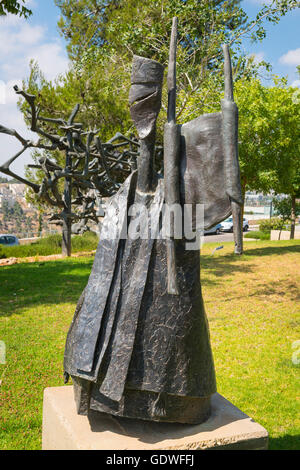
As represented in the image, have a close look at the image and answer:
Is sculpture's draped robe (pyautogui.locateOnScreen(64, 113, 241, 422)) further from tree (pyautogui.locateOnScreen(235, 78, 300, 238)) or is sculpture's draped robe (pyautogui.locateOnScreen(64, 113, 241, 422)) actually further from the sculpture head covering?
tree (pyautogui.locateOnScreen(235, 78, 300, 238))

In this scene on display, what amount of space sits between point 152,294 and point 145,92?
116 cm

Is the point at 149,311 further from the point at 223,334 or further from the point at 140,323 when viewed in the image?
the point at 223,334

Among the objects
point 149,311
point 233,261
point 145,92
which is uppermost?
point 145,92

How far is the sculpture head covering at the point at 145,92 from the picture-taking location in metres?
2.47

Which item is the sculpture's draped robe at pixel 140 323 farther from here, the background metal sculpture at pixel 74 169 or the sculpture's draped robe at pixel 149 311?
the background metal sculpture at pixel 74 169

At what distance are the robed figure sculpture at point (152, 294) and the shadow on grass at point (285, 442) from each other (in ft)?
4.32

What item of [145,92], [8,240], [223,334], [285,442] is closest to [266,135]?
[223,334]

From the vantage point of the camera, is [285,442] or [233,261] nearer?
[285,442]

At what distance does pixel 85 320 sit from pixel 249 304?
582 cm

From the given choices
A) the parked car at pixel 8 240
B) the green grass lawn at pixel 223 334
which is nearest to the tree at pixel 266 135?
the green grass lawn at pixel 223 334

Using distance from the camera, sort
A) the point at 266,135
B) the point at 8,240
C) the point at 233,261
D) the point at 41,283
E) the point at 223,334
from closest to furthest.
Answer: the point at 223,334 → the point at 41,283 → the point at 266,135 → the point at 233,261 → the point at 8,240

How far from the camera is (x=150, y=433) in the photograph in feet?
8.57

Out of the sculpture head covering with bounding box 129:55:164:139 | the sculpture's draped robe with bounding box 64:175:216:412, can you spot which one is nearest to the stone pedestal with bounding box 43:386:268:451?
the sculpture's draped robe with bounding box 64:175:216:412
